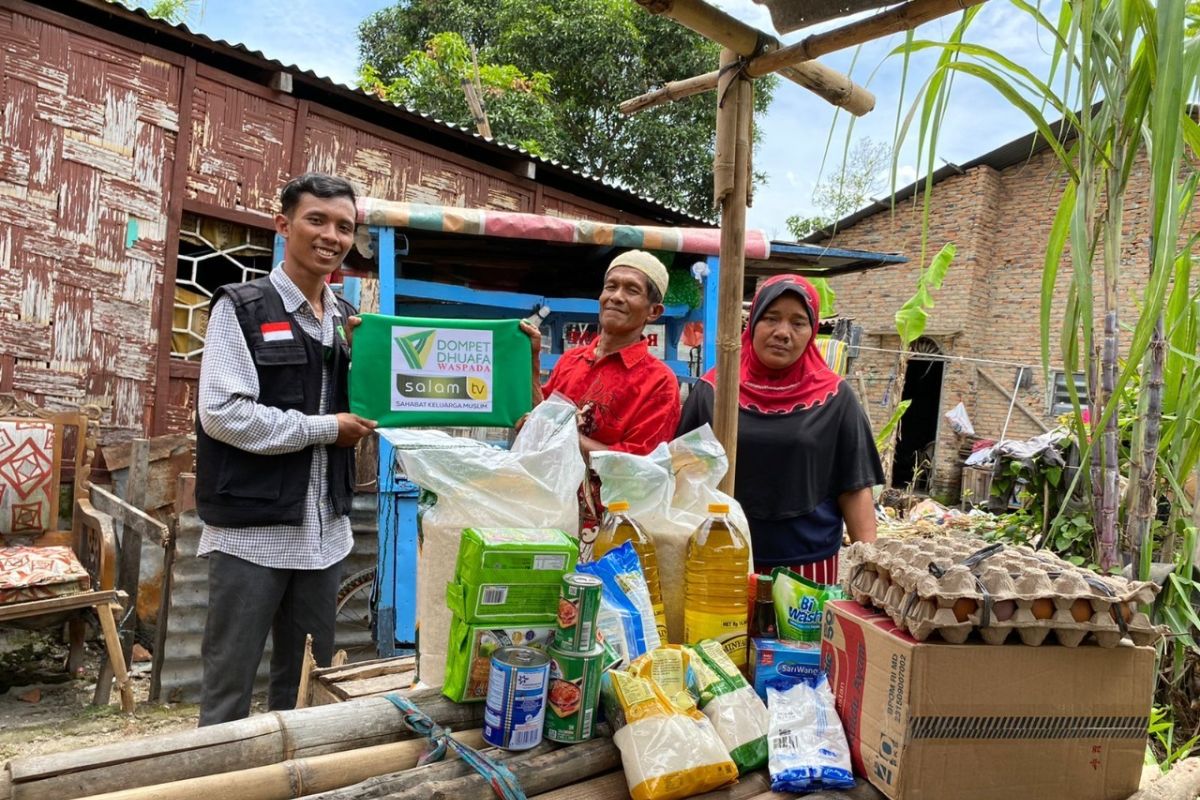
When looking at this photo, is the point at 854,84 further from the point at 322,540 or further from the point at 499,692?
the point at 322,540

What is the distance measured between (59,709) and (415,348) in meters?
3.51

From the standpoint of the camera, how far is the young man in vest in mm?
1956

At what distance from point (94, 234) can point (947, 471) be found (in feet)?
39.3

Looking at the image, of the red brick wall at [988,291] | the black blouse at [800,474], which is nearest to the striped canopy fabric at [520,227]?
the black blouse at [800,474]

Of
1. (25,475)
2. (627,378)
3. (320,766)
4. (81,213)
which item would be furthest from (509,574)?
(81,213)

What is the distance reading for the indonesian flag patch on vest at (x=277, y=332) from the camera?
202 cm

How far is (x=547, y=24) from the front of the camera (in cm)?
1252

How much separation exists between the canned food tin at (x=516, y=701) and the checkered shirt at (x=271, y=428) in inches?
41.4

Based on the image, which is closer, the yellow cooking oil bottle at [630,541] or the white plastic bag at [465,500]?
the white plastic bag at [465,500]

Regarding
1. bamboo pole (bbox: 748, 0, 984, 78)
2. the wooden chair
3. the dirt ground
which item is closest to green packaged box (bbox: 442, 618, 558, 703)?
bamboo pole (bbox: 748, 0, 984, 78)

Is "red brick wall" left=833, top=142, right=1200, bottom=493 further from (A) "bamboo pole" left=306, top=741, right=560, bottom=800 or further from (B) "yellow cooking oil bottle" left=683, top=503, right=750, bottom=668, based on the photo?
(A) "bamboo pole" left=306, top=741, right=560, bottom=800

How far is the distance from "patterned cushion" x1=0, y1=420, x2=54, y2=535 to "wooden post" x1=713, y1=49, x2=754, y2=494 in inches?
164

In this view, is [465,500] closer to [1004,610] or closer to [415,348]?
[415,348]

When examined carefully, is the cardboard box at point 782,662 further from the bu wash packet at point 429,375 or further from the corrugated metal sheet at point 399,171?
the corrugated metal sheet at point 399,171
